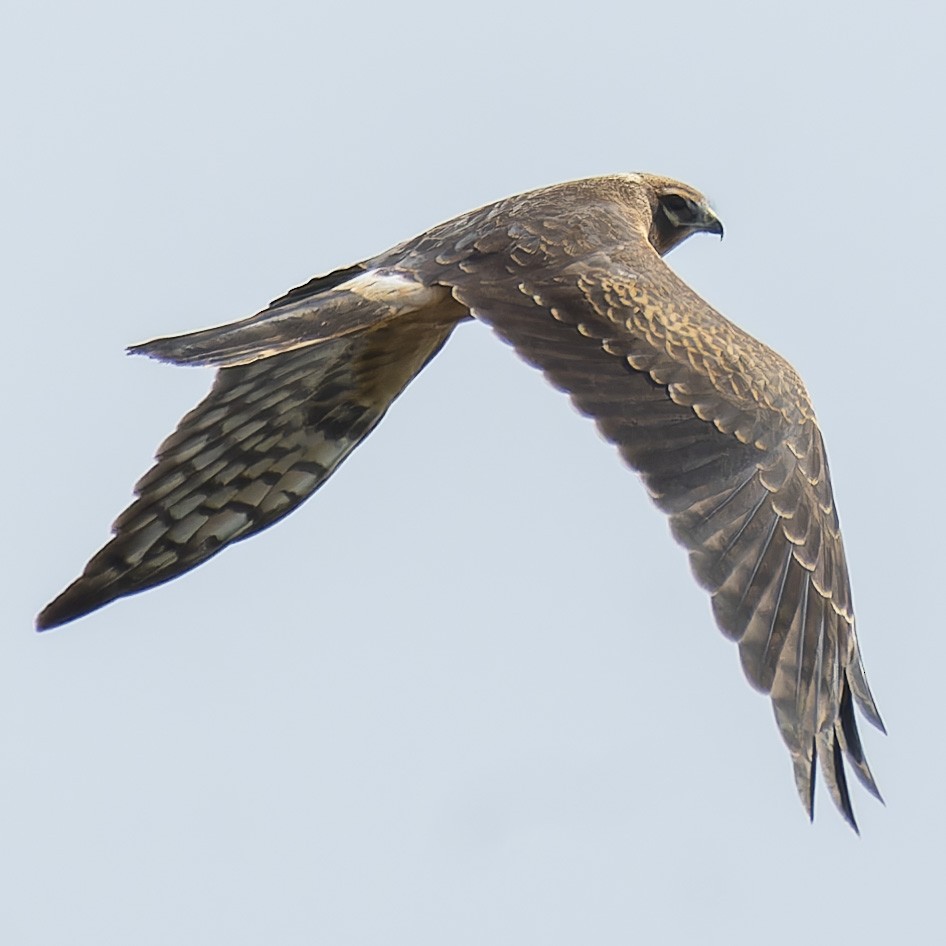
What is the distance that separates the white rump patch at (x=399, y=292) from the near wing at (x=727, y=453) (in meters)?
0.29

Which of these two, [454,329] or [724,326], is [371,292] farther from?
[724,326]

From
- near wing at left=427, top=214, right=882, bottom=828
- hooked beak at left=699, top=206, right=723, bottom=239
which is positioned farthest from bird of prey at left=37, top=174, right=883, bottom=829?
hooked beak at left=699, top=206, right=723, bottom=239

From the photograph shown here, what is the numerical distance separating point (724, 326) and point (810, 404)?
0.42 meters

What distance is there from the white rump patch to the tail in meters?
0.23

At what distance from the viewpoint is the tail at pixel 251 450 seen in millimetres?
9336

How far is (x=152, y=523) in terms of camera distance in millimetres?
9375

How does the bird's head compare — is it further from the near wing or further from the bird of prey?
the near wing

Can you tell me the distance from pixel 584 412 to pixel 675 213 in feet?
9.72

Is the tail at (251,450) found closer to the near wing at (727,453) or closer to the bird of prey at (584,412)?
the bird of prey at (584,412)

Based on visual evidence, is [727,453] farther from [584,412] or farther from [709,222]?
[709,222]

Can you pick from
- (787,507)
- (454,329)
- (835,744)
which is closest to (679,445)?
(787,507)

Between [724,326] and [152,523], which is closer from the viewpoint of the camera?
[724,326]

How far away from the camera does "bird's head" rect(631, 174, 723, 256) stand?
10.5 metres

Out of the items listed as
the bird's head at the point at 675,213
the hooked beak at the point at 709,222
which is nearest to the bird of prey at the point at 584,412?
the bird's head at the point at 675,213
